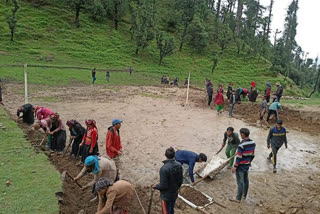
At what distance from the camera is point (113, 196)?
13.5 feet

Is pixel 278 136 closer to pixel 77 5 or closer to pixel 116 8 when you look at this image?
pixel 77 5

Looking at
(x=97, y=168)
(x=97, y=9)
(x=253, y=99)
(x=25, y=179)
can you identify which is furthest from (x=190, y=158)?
(x=97, y=9)

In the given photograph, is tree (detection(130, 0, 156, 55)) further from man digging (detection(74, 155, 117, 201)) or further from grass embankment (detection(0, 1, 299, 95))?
man digging (detection(74, 155, 117, 201))

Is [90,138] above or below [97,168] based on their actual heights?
below

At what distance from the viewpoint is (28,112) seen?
1057 centimetres

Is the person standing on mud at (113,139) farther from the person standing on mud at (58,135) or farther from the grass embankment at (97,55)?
the grass embankment at (97,55)

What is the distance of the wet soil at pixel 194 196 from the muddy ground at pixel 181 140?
25cm

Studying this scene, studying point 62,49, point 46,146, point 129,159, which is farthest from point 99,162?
point 62,49

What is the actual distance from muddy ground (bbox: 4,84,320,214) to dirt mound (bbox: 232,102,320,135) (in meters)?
0.05

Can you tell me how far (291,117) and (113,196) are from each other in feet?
46.0

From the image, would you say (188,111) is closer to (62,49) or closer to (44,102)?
(44,102)

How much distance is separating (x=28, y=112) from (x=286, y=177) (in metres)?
9.53

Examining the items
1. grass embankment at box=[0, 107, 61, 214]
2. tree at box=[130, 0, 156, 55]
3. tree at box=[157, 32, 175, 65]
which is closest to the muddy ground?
grass embankment at box=[0, 107, 61, 214]

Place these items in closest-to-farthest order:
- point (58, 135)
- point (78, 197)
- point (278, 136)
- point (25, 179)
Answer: point (78, 197) → point (25, 179) → point (278, 136) → point (58, 135)
